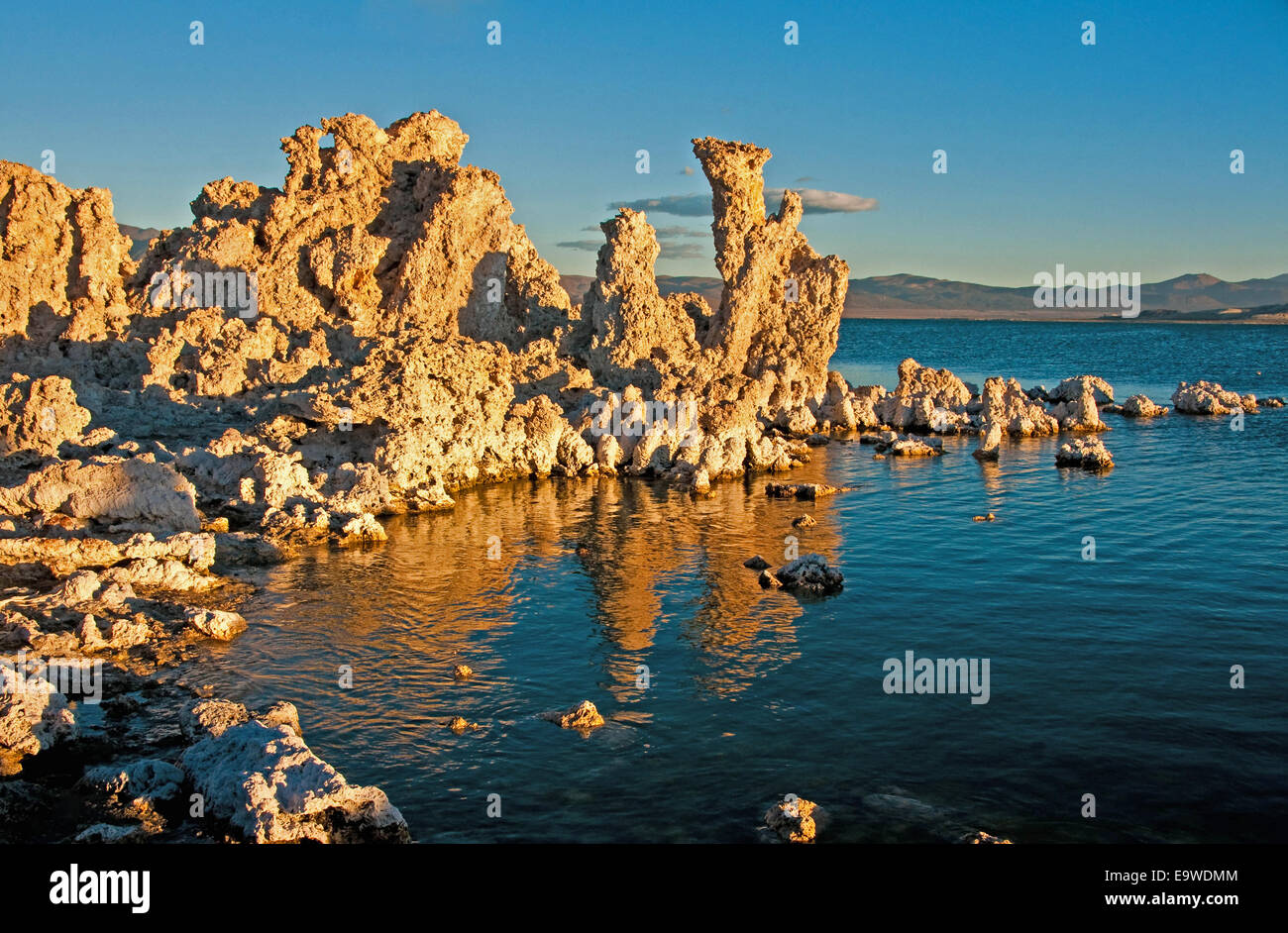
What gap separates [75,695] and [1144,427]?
165ft

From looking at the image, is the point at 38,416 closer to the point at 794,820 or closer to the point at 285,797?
the point at 285,797

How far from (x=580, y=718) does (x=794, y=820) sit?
4.43 metres

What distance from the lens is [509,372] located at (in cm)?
3844

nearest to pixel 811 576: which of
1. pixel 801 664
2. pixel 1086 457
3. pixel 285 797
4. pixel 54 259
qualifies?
pixel 801 664

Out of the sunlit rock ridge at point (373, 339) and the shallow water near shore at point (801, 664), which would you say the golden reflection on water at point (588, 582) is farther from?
the sunlit rock ridge at point (373, 339)

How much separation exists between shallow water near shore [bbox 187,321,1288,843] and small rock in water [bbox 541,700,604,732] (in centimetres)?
26

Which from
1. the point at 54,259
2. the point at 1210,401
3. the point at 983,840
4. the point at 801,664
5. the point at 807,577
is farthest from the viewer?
the point at 1210,401

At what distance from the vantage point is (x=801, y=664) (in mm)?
18484

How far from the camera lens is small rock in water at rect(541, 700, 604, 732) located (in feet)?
51.2

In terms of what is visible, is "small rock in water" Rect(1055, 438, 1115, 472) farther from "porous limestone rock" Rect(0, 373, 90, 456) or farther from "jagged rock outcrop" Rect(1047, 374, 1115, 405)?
"porous limestone rock" Rect(0, 373, 90, 456)

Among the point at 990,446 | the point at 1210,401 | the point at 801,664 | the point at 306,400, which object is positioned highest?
the point at 1210,401

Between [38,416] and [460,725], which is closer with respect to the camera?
[460,725]

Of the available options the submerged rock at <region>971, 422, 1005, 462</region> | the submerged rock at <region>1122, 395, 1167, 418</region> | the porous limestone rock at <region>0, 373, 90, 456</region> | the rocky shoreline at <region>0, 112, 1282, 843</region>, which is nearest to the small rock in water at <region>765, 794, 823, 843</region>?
the rocky shoreline at <region>0, 112, 1282, 843</region>
